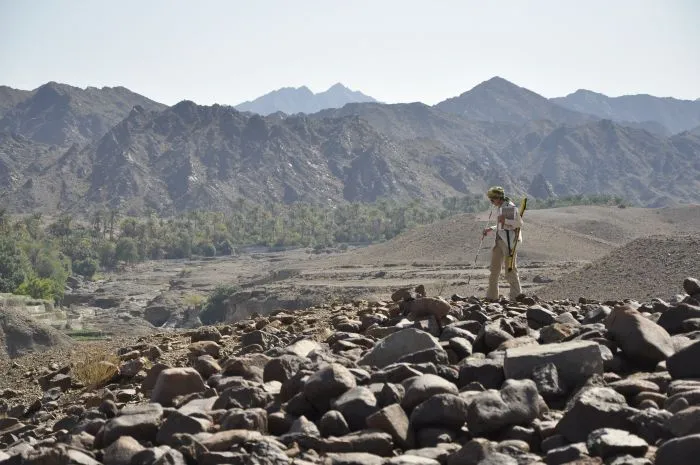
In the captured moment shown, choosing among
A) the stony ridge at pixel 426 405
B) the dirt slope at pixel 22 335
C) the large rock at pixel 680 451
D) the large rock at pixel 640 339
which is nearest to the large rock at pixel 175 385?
the stony ridge at pixel 426 405

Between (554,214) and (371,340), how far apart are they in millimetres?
70868

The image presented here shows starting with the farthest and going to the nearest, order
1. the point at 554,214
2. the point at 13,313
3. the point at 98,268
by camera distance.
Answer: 1. the point at 98,268
2. the point at 554,214
3. the point at 13,313

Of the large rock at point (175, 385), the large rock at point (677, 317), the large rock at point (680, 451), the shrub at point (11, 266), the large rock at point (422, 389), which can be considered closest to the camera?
the large rock at point (680, 451)

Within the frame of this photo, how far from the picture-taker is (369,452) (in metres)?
4.75

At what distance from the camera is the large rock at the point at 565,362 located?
18.2 feet

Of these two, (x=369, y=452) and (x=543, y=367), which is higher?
(x=543, y=367)

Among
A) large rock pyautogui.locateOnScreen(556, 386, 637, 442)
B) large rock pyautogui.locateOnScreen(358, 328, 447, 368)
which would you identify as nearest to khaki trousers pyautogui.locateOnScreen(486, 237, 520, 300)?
large rock pyautogui.locateOnScreen(358, 328, 447, 368)

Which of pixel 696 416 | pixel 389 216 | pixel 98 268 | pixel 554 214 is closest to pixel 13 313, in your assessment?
pixel 696 416

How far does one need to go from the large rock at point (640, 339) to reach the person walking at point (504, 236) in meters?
5.22

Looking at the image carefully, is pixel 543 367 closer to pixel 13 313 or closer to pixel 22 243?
pixel 13 313

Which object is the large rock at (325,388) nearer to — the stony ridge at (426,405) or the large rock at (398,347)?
the stony ridge at (426,405)

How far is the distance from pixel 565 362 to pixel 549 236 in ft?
186

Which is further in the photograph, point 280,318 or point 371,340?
point 280,318

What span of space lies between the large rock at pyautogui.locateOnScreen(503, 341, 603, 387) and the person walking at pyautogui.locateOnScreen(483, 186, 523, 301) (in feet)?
19.1
